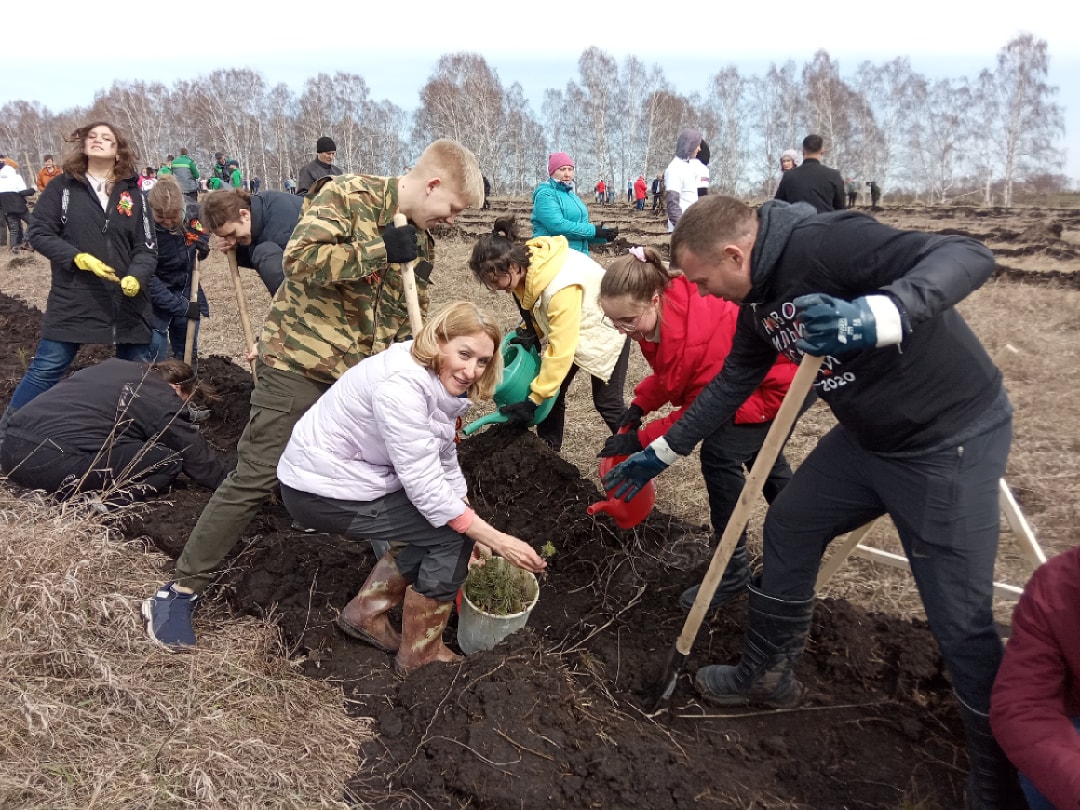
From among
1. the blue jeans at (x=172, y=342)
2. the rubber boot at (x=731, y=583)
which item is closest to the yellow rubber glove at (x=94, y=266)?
the blue jeans at (x=172, y=342)

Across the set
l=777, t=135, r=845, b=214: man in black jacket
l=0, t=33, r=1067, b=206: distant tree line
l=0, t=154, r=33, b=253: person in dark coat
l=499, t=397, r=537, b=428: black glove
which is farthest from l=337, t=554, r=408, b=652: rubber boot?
l=0, t=33, r=1067, b=206: distant tree line

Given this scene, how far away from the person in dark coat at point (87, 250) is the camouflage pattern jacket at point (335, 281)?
7.15 ft

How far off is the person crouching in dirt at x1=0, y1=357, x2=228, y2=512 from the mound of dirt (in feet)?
1.08

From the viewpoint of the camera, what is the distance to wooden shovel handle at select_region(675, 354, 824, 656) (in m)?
1.98

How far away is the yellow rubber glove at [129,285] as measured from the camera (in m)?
4.64

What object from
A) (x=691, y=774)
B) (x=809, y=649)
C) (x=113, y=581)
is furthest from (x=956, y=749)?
(x=113, y=581)

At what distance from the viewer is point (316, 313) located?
120 inches

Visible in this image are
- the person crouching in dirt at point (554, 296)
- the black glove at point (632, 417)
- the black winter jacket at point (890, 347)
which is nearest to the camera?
the black winter jacket at point (890, 347)

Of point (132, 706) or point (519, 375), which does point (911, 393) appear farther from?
point (519, 375)

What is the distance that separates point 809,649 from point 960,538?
116 centimetres

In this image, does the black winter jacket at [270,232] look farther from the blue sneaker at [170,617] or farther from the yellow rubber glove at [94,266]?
the blue sneaker at [170,617]

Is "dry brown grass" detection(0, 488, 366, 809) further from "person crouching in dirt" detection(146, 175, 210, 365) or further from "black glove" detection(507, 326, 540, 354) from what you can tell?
→ "person crouching in dirt" detection(146, 175, 210, 365)

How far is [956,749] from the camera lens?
2.47 metres

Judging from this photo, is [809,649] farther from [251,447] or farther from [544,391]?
[251,447]
